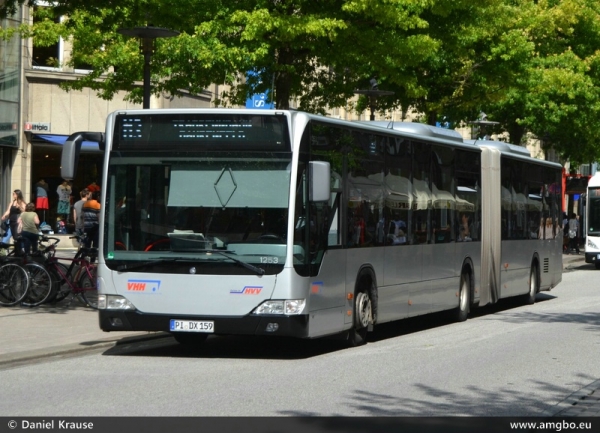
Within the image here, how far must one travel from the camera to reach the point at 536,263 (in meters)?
24.6

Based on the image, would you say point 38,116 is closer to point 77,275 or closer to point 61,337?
point 77,275

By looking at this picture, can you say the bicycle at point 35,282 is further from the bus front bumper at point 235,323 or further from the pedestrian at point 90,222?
the bus front bumper at point 235,323

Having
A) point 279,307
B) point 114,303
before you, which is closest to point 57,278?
point 114,303

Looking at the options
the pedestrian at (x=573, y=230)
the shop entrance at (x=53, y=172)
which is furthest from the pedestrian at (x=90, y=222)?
the pedestrian at (x=573, y=230)

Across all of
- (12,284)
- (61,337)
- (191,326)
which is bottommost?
(61,337)

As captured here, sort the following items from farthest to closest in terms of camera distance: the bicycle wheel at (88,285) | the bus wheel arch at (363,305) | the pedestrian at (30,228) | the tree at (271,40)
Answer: the tree at (271,40) < the pedestrian at (30,228) < the bicycle wheel at (88,285) < the bus wheel arch at (363,305)

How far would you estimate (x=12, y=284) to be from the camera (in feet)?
62.4

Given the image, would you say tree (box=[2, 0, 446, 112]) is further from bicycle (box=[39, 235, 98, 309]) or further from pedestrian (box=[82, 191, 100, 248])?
bicycle (box=[39, 235, 98, 309])

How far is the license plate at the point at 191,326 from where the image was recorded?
13234 millimetres

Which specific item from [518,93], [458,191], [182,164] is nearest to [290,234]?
[182,164]

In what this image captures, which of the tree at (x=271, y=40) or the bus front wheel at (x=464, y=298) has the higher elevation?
the tree at (x=271, y=40)

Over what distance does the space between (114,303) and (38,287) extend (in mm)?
5965

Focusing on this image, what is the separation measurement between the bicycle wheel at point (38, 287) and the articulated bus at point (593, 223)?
24.0 m

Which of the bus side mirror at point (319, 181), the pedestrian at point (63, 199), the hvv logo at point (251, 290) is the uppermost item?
the pedestrian at point (63, 199)
